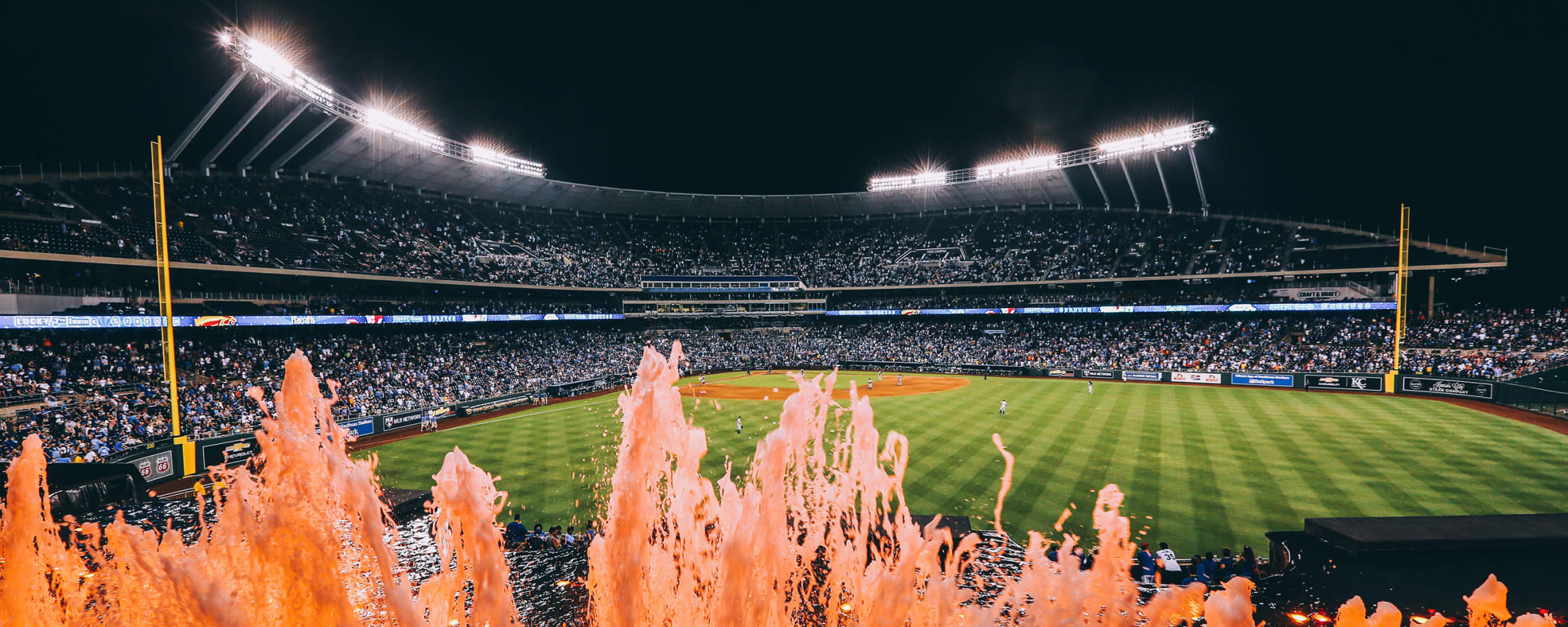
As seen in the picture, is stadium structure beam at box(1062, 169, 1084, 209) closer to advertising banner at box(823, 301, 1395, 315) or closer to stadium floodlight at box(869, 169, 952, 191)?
stadium floodlight at box(869, 169, 952, 191)

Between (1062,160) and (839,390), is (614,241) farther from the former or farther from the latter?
(1062,160)

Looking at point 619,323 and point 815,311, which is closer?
point 619,323

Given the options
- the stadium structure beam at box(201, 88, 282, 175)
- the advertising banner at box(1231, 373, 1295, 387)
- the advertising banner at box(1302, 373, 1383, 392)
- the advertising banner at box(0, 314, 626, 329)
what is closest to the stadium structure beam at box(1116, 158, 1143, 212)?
the advertising banner at box(1231, 373, 1295, 387)

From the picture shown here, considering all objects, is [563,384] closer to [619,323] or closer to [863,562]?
[619,323]

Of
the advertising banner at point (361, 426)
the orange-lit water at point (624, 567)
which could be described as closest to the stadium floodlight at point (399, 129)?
the advertising banner at point (361, 426)

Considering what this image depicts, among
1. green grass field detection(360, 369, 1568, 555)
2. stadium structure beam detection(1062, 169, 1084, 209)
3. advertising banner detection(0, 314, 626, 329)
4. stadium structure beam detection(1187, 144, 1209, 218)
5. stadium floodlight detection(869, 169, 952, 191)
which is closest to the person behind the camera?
green grass field detection(360, 369, 1568, 555)

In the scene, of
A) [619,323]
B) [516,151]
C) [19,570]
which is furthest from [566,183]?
[19,570]

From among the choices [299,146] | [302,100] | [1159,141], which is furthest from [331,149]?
[1159,141]
